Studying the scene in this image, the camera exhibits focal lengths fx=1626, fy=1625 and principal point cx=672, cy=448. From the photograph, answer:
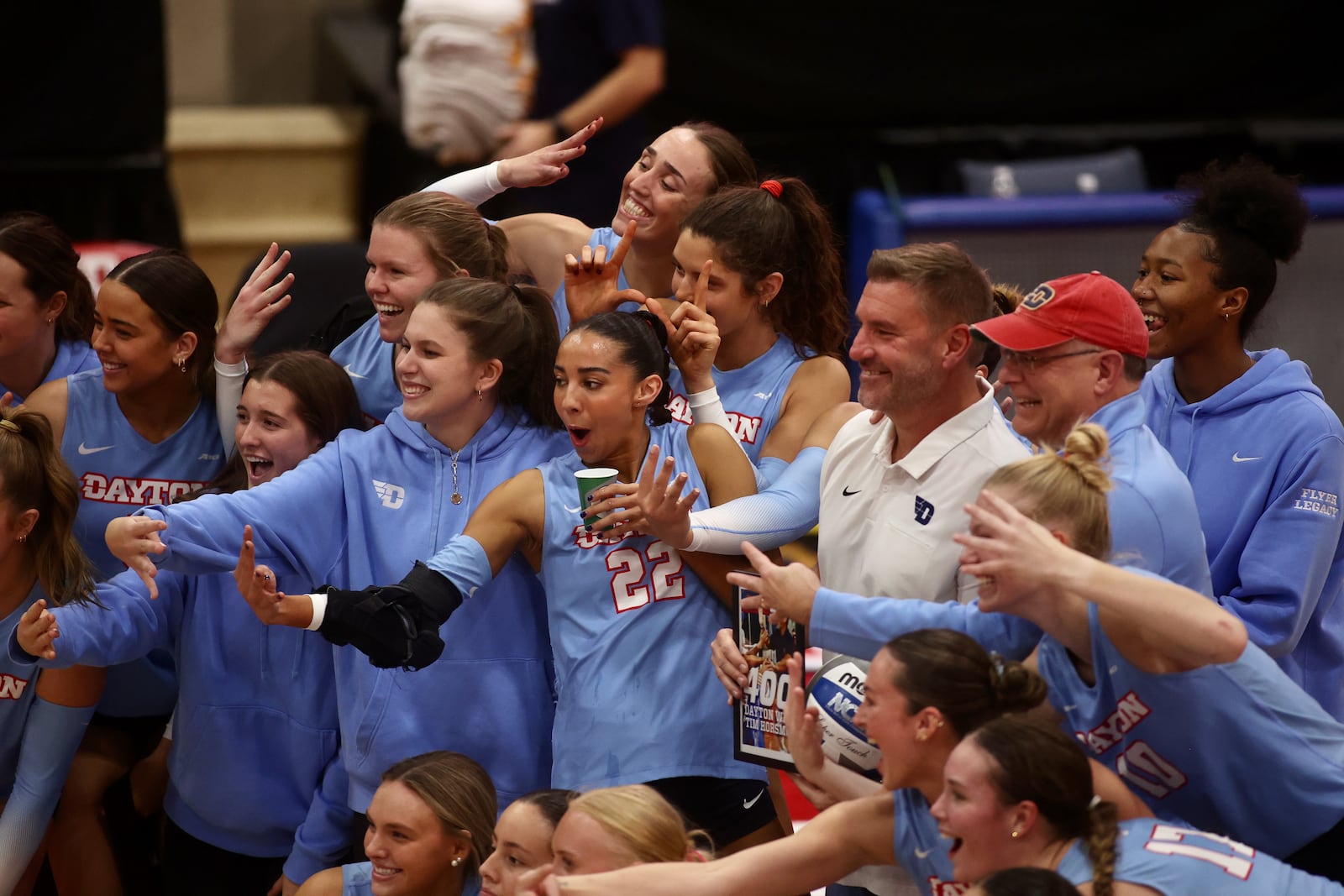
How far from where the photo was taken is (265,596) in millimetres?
3256

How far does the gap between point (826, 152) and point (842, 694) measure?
5.71m

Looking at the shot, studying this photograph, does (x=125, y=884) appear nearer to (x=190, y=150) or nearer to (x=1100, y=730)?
(x=1100, y=730)

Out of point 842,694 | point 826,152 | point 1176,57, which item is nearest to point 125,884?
point 842,694

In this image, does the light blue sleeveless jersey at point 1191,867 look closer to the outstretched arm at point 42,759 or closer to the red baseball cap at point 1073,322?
the red baseball cap at point 1073,322

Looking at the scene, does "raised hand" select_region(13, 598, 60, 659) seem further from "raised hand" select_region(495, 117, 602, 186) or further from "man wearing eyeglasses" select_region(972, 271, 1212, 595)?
"man wearing eyeglasses" select_region(972, 271, 1212, 595)

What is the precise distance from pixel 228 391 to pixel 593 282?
0.94 m

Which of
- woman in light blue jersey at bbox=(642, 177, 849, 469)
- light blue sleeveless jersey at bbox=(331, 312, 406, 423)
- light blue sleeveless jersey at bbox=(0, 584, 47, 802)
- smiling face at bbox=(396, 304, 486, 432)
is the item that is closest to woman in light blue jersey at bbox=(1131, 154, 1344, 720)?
woman in light blue jersey at bbox=(642, 177, 849, 469)

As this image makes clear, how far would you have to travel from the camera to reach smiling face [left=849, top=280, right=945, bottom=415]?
329cm

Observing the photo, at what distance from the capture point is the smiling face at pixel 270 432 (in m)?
3.85

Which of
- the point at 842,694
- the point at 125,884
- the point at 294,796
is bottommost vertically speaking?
the point at 125,884

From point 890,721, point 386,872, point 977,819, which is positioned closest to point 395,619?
point 386,872

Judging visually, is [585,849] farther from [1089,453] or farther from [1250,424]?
[1250,424]

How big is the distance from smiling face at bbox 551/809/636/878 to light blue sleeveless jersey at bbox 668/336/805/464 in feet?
3.44

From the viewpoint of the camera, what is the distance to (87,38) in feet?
25.0
